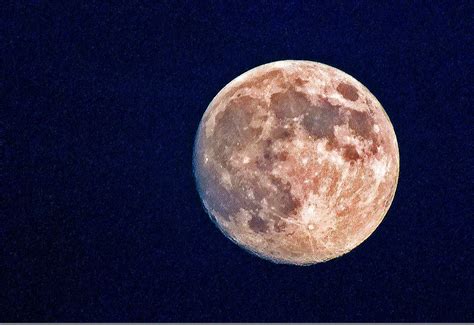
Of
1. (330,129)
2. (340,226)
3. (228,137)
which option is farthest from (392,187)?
(228,137)

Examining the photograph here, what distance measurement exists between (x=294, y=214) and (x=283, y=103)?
2.79 feet

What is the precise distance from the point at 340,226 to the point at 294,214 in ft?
1.35

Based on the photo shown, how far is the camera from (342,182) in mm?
3324

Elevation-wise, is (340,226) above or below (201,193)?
below

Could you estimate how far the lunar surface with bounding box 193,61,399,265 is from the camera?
Answer: 10.7 feet

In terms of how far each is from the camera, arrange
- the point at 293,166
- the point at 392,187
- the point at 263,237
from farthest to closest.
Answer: the point at 392,187 < the point at 263,237 < the point at 293,166

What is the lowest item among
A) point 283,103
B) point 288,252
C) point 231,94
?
point 288,252

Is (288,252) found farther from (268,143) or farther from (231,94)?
(231,94)

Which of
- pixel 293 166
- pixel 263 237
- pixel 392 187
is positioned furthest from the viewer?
pixel 392 187

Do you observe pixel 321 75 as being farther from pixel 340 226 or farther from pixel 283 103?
pixel 340 226

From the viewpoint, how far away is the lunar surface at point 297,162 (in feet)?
10.7

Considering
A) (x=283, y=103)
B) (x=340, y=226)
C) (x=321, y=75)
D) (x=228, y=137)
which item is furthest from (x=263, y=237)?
(x=321, y=75)

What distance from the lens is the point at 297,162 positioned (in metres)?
3.25

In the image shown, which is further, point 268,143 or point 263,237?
point 263,237
